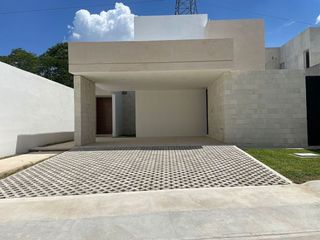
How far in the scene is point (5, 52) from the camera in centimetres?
3409

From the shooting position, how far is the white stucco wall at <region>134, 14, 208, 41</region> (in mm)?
16906

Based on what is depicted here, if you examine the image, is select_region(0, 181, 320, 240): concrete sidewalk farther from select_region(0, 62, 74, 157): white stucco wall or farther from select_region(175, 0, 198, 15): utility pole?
select_region(175, 0, 198, 15): utility pole

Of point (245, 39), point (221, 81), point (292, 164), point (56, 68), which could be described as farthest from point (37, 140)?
point (56, 68)

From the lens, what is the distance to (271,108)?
425 inches

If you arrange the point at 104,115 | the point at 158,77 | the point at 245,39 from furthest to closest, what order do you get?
1. the point at 104,115
2. the point at 245,39
3. the point at 158,77

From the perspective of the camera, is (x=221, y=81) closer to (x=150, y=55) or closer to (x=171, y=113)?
(x=150, y=55)

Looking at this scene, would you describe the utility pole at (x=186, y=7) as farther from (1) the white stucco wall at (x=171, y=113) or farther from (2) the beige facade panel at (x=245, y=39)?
(1) the white stucco wall at (x=171, y=113)

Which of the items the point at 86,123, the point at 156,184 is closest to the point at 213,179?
the point at 156,184

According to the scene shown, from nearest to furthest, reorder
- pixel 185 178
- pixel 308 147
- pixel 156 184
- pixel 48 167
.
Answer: pixel 156 184, pixel 185 178, pixel 48 167, pixel 308 147

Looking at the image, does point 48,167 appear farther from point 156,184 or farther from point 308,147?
point 308,147

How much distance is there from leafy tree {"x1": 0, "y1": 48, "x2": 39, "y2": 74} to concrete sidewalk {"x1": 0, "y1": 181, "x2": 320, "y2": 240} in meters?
32.0

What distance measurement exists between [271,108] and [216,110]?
255 cm

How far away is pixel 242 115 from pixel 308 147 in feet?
8.86

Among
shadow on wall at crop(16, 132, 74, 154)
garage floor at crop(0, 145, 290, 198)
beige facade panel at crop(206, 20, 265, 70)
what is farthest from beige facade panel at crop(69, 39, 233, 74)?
beige facade panel at crop(206, 20, 265, 70)
